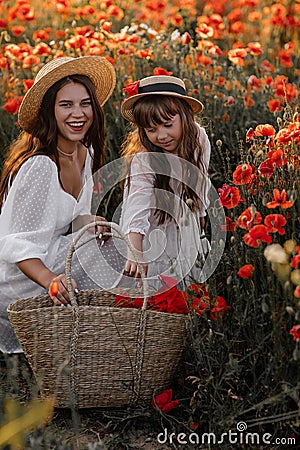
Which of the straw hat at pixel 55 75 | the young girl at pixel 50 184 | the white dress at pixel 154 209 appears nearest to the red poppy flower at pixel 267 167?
the white dress at pixel 154 209

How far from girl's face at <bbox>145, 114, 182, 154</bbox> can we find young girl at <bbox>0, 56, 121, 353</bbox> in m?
0.28

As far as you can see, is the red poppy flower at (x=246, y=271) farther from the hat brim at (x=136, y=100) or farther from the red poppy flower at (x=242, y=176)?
the hat brim at (x=136, y=100)

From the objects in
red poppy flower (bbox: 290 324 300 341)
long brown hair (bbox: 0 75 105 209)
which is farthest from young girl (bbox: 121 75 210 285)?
red poppy flower (bbox: 290 324 300 341)

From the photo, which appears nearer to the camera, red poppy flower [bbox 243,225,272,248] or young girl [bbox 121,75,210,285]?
red poppy flower [bbox 243,225,272,248]

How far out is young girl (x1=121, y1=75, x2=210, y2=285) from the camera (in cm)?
318

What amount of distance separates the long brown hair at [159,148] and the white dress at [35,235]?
37 cm

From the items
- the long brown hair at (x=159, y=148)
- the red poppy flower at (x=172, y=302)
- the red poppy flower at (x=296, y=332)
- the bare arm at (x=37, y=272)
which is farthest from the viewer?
the long brown hair at (x=159, y=148)

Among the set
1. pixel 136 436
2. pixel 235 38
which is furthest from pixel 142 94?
pixel 235 38

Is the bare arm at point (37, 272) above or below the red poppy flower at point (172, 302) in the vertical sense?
above

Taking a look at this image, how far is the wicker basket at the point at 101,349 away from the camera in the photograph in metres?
2.57

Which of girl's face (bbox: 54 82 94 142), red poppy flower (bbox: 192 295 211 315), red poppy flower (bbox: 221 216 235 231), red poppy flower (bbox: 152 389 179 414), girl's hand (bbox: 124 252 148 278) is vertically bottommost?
red poppy flower (bbox: 152 389 179 414)

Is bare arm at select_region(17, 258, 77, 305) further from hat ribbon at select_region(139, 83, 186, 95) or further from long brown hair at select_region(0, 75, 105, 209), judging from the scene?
hat ribbon at select_region(139, 83, 186, 95)

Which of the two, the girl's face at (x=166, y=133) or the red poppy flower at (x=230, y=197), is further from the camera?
the girl's face at (x=166, y=133)

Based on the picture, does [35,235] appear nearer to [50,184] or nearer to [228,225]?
[50,184]
